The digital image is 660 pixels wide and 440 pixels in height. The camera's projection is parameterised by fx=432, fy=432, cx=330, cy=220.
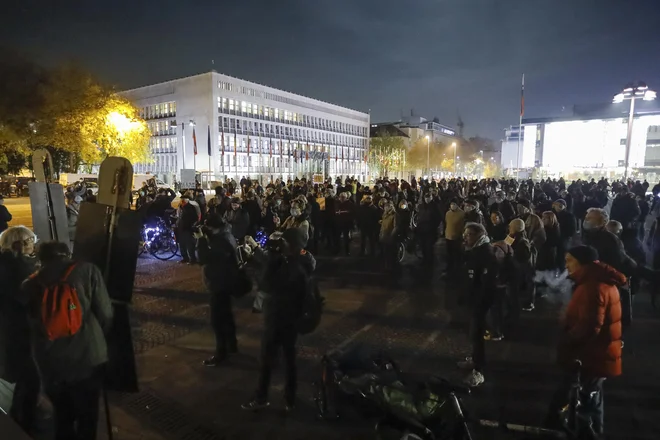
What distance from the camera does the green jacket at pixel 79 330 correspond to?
2.96 meters

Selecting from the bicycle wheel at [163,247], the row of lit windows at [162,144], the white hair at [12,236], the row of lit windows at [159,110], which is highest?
the row of lit windows at [159,110]

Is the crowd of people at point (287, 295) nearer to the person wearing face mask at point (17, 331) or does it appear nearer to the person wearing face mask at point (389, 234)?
the person wearing face mask at point (17, 331)

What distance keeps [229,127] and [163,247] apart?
5773 centimetres

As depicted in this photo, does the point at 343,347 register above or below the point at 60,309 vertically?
below

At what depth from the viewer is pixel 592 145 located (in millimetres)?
59438

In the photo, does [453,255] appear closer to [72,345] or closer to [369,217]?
[369,217]

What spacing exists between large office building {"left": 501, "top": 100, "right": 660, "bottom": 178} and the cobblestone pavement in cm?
4651

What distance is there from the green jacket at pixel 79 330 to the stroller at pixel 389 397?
2.00m

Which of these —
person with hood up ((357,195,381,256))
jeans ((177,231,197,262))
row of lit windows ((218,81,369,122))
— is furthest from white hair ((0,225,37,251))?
row of lit windows ((218,81,369,122))

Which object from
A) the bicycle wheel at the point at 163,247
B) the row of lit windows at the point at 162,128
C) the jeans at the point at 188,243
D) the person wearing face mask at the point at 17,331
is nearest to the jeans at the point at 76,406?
the person wearing face mask at the point at 17,331

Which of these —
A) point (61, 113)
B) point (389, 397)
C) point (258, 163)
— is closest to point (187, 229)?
point (389, 397)

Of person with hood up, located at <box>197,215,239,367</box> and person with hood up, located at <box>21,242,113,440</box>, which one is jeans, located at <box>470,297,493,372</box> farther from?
person with hood up, located at <box>21,242,113,440</box>

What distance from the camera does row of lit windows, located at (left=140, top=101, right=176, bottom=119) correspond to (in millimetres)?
69812

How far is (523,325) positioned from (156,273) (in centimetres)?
805
